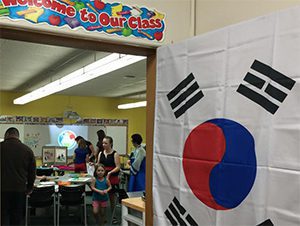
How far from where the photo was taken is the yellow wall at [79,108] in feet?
30.0

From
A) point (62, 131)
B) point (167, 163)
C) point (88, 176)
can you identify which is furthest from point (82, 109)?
point (167, 163)

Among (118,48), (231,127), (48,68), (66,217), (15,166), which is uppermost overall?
(48,68)

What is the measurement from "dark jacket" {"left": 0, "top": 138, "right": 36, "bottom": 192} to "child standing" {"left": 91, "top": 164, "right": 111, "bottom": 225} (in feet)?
→ 3.84

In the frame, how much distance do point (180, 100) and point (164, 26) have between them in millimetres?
487

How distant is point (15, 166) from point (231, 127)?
9.53 feet

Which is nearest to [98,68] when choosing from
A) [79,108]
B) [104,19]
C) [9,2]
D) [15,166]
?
[15,166]

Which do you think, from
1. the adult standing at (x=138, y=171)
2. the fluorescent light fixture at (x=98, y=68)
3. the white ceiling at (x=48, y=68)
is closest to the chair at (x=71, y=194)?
the adult standing at (x=138, y=171)

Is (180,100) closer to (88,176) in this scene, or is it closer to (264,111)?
(264,111)

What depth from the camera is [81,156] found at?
6.98 meters

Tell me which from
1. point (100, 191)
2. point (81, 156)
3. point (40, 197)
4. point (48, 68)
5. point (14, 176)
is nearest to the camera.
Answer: point (14, 176)

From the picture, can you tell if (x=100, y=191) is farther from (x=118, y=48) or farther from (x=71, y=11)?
(x=71, y=11)

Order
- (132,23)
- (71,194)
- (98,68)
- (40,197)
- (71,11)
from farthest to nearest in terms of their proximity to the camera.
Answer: (71,194), (40,197), (98,68), (132,23), (71,11)

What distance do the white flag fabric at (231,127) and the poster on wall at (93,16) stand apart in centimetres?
17

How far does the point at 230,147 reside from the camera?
151 cm
